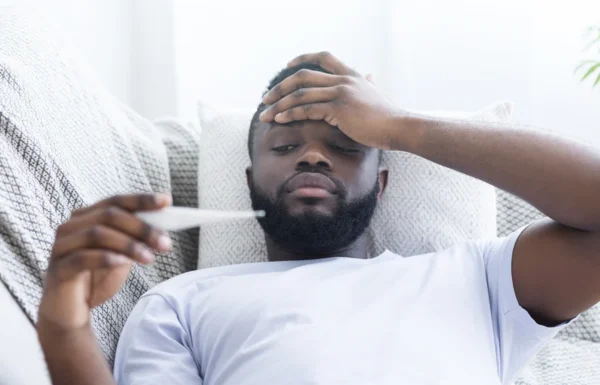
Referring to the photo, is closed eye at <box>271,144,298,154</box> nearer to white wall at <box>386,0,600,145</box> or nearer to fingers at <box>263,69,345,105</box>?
fingers at <box>263,69,345,105</box>

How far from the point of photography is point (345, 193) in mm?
1291

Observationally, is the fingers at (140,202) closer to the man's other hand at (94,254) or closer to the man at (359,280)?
the man's other hand at (94,254)

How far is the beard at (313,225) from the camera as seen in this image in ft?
4.17

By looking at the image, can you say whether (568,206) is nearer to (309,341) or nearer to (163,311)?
(309,341)

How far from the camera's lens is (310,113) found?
1297 millimetres

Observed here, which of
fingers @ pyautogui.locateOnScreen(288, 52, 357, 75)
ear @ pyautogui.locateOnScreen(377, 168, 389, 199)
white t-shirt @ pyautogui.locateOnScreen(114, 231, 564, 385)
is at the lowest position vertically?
white t-shirt @ pyautogui.locateOnScreen(114, 231, 564, 385)

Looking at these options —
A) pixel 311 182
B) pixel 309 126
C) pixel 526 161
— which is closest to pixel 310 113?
pixel 309 126

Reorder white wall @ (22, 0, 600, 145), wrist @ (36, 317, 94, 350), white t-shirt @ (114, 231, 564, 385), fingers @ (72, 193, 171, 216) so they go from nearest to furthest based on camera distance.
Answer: fingers @ (72, 193, 171, 216) < wrist @ (36, 317, 94, 350) < white t-shirt @ (114, 231, 564, 385) < white wall @ (22, 0, 600, 145)

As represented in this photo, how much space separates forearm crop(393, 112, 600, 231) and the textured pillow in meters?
0.57

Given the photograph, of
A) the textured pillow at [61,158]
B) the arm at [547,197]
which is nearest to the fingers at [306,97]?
the arm at [547,197]

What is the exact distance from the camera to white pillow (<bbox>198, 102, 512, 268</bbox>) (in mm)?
1440

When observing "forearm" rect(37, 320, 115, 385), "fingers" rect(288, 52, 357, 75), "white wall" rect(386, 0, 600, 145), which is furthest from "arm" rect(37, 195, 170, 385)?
"white wall" rect(386, 0, 600, 145)

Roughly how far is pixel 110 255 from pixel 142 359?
40 cm

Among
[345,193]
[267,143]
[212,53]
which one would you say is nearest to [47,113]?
[267,143]
